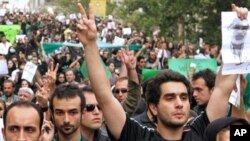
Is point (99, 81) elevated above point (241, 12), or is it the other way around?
point (241, 12)

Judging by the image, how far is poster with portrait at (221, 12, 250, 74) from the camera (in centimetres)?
584

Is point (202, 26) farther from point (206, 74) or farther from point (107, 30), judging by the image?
point (206, 74)

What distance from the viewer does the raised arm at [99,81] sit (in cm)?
536

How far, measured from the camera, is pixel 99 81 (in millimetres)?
5434

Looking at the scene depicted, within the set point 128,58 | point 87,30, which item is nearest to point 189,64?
point 128,58

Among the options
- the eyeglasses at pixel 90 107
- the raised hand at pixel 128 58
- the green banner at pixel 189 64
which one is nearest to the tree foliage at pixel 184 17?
the green banner at pixel 189 64

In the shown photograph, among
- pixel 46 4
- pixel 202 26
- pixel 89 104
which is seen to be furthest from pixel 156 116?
pixel 46 4

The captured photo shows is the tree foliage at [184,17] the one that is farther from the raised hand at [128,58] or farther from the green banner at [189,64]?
the raised hand at [128,58]

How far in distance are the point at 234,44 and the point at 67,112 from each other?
131 centimetres

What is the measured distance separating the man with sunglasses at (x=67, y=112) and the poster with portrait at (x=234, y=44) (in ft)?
3.80

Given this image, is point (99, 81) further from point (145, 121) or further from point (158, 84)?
point (145, 121)

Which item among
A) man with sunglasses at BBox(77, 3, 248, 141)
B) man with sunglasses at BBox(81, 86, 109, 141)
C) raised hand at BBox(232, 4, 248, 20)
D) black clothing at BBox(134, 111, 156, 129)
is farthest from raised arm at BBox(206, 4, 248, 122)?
black clothing at BBox(134, 111, 156, 129)

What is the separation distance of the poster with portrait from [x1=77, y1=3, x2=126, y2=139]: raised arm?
877 millimetres

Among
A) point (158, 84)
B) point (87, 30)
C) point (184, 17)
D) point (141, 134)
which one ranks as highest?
point (87, 30)
